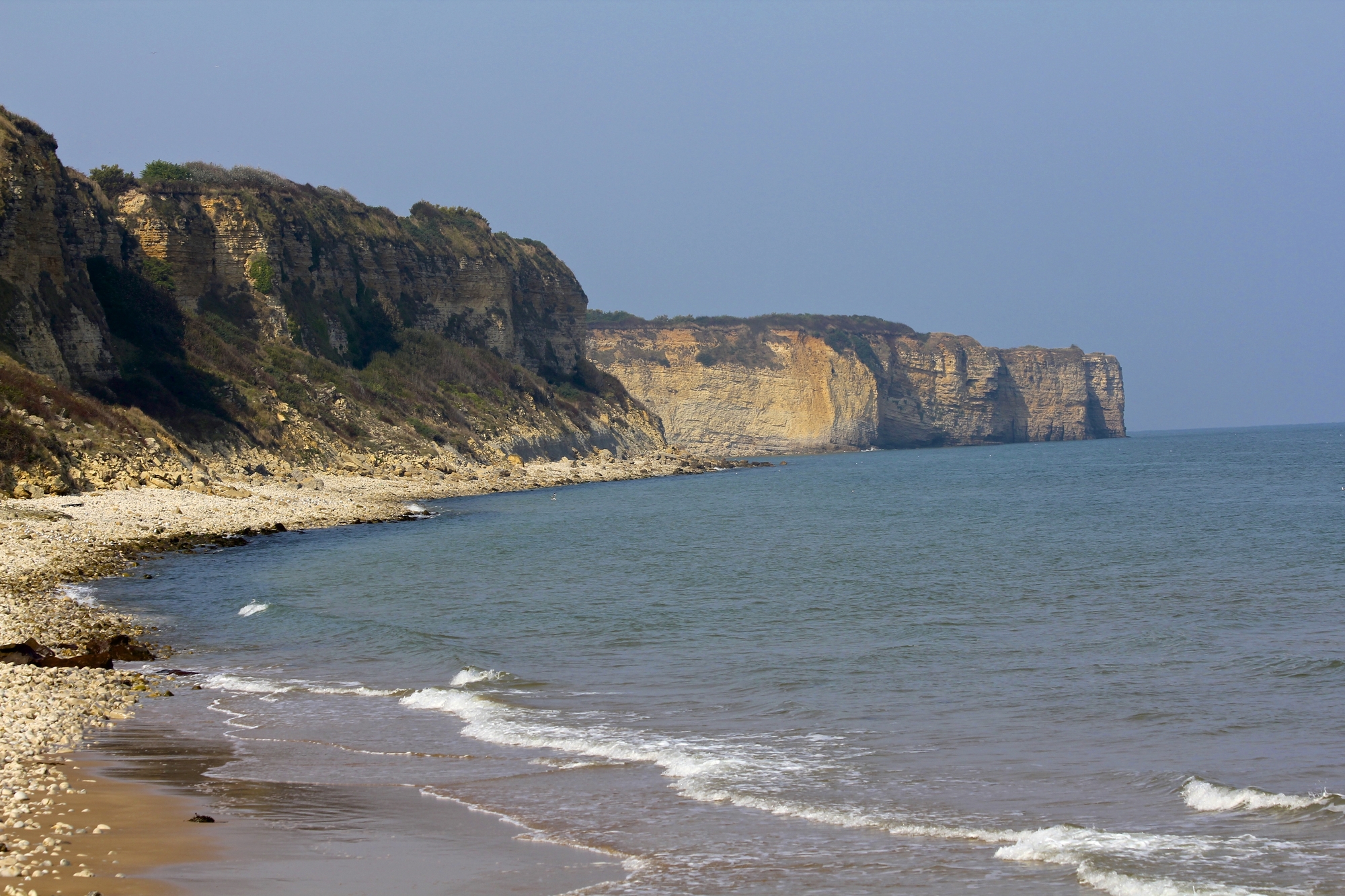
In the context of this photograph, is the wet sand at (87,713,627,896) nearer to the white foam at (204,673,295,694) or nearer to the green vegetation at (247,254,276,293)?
the white foam at (204,673,295,694)

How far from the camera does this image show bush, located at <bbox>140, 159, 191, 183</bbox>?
219ft

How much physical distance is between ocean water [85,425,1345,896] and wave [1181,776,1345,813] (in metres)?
0.03

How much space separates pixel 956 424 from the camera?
505 feet

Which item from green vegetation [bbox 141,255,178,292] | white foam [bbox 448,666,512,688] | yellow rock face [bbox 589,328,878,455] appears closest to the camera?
white foam [bbox 448,666,512,688]

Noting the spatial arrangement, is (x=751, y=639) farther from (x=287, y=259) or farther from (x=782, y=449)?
(x=782, y=449)

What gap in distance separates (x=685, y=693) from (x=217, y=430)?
38552mm

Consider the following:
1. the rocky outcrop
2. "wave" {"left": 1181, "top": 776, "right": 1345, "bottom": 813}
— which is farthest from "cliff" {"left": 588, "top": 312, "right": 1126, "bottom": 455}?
"wave" {"left": 1181, "top": 776, "right": 1345, "bottom": 813}

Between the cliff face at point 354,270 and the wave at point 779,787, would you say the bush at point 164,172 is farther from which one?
the wave at point 779,787

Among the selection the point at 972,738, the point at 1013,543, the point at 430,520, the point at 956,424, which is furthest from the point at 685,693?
the point at 956,424

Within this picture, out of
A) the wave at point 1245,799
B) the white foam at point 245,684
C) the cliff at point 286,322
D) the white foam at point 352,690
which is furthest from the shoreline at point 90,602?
the wave at point 1245,799

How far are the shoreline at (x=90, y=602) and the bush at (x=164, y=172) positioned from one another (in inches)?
992

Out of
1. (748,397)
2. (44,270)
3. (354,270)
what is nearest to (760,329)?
(748,397)

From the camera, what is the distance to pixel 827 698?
1292 centimetres

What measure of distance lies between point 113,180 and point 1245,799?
6460 cm
